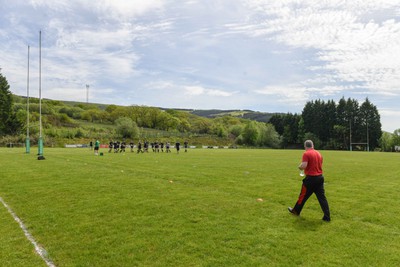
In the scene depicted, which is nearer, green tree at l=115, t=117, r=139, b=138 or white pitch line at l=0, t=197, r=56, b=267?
white pitch line at l=0, t=197, r=56, b=267

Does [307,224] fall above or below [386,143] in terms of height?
below

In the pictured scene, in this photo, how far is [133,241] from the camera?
7004 mm

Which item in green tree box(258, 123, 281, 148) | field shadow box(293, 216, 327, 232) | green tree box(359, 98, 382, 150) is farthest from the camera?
green tree box(258, 123, 281, 148)

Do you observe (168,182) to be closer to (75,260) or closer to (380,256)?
(75,260)

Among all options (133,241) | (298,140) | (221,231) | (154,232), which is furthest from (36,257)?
(298,140)

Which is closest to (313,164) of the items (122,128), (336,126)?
(122,128)

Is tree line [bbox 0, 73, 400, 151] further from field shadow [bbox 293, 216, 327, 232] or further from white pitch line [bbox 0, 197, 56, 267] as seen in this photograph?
field shadow [bbox 293, 216, 327, 232]

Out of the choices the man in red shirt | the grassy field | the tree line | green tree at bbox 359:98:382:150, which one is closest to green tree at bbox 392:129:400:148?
the tree line

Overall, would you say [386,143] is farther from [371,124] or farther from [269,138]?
[269,138]

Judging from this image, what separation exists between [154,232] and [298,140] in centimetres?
12191

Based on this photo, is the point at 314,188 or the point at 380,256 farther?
the point at 314,188

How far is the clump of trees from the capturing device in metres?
109

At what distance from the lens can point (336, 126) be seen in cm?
11169

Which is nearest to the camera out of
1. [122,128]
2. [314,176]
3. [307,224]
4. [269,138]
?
[307,224]
